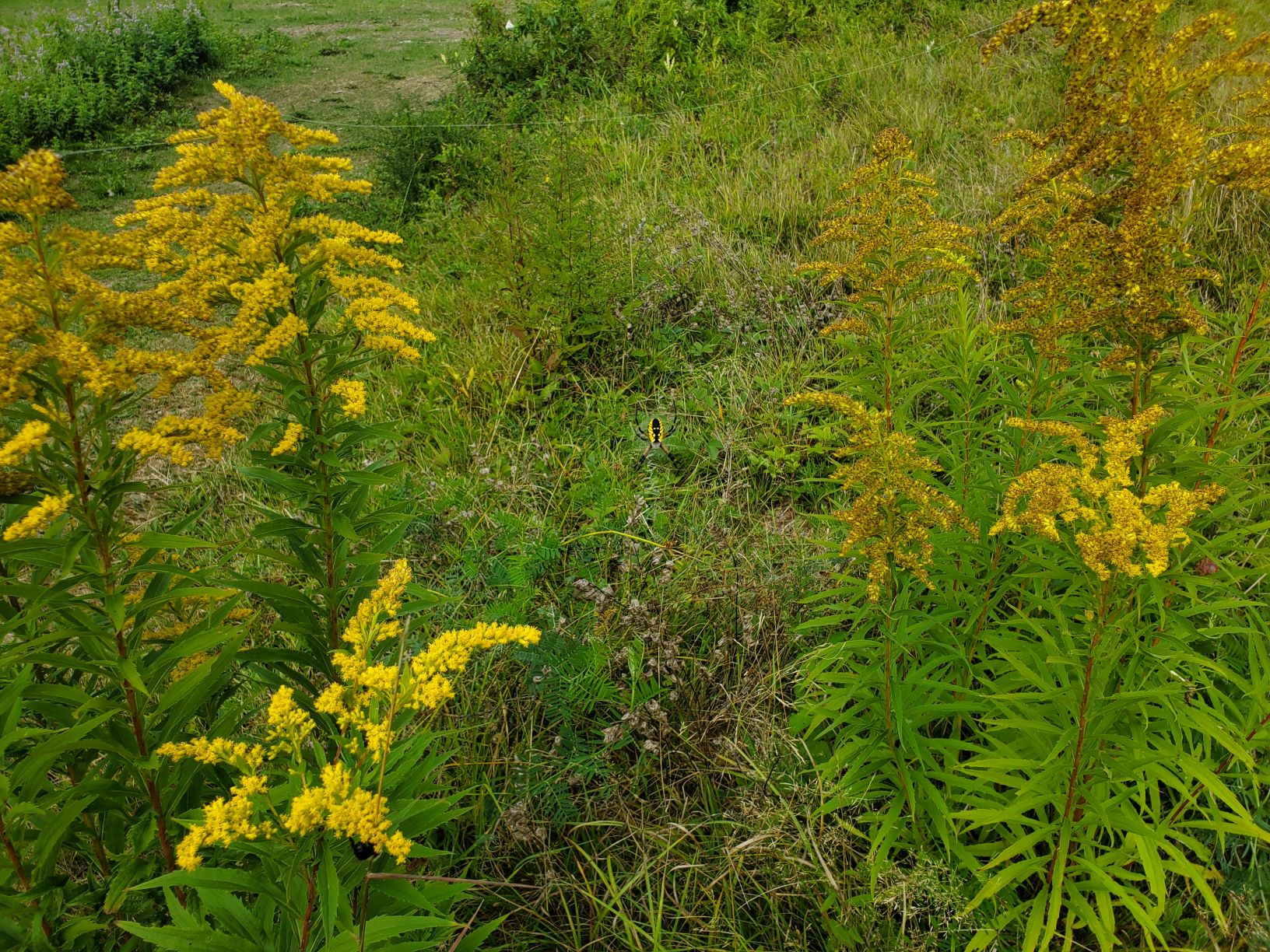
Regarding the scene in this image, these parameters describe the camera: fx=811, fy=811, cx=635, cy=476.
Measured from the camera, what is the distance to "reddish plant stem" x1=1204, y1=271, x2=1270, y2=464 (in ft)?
6.33

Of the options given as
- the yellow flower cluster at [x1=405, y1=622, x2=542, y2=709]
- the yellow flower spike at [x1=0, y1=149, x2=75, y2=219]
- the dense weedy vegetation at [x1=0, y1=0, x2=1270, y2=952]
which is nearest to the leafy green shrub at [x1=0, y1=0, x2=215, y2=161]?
the dense weedy vegetation at [x1=0, y1=0, x2=1270, y2=952]

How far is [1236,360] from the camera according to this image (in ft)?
6.60

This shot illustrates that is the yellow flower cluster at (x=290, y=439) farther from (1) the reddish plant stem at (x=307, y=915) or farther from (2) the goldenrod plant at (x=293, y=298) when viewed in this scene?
(1) the reddish plant stem at (x=307, y=915)

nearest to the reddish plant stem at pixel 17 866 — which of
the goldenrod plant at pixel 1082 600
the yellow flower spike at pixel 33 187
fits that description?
the yellow flower spike at pixel 33 187

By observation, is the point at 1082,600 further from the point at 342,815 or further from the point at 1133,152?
the point at 342,815

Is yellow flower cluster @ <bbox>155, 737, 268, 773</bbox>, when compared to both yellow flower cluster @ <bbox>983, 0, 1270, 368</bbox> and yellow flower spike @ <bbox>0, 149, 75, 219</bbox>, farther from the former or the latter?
yellow flower cluster @ <bbox>983, 0, 1270, 368</bbox>

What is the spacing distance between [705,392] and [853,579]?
5.94 ft

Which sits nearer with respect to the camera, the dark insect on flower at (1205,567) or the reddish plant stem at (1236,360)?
the reddish plant stem at (1236,360)

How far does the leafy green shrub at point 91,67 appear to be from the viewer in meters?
7.64

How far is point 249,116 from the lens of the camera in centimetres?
168

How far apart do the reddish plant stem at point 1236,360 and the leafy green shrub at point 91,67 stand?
29.4 feet

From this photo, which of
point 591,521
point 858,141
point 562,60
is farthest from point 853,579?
point 562,60

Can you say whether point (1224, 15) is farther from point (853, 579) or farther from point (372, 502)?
point (372, 502)

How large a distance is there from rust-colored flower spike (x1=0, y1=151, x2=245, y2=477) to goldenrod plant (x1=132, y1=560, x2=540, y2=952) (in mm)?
548
